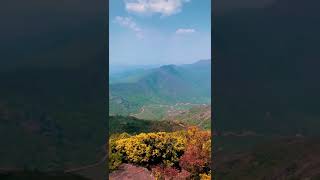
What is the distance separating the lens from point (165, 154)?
510 inches

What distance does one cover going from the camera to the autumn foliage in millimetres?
12312

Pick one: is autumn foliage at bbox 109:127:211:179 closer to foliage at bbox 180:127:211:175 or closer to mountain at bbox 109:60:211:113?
foliage at bbox 180:127:211:175
